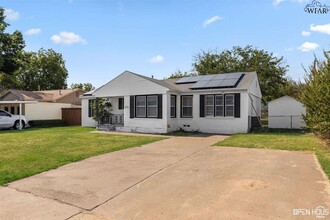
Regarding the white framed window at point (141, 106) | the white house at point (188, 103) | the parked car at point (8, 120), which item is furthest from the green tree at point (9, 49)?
the white framed window at point (141, 106)

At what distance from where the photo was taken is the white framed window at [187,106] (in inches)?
720

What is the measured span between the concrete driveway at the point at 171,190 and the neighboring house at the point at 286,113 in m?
13.6

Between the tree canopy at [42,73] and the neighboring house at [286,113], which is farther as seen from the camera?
the tree canopy at [42,73]

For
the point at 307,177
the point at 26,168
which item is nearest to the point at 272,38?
the point at 307,177

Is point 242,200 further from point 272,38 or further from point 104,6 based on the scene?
point 272,38

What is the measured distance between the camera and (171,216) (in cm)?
412

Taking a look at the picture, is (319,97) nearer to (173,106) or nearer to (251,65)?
(173,106)

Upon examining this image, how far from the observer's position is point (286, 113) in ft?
70.4

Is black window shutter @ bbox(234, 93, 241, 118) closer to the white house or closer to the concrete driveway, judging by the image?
the white house

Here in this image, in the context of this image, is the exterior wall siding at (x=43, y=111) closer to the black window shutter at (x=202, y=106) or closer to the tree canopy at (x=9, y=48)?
the tree canopy at (x=9, y=48)

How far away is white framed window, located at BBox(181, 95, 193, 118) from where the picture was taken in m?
18.3

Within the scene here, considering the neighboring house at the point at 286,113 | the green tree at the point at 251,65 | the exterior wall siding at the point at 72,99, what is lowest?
the neighboring house at the point at 286,113

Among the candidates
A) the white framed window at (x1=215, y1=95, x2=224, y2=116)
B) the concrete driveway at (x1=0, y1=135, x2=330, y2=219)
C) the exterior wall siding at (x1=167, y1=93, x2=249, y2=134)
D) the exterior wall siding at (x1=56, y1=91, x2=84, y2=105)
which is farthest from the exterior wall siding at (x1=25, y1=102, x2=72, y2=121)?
the concrete driveway at (x1=0, y1=135, x2=330, y2=219)

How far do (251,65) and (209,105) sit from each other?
14.9m
